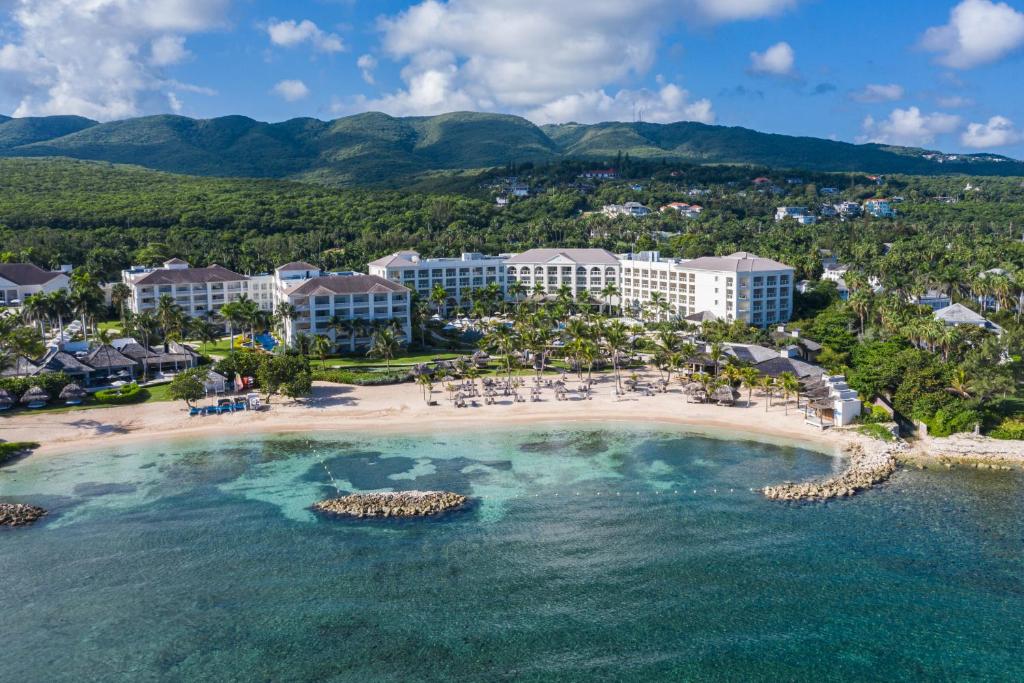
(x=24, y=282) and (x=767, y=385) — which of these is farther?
(x=24, y=282)

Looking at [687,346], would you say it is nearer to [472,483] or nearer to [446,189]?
[472,483]

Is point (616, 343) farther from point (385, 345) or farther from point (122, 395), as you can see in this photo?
point (122, 395)

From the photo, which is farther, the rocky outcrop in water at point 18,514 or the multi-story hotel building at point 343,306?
the multi-story hotel building at point 343,306

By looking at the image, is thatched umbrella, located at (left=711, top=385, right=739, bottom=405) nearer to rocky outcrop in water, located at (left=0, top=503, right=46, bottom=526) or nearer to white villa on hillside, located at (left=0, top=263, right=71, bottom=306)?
rocky outcrop in water, located at (left=0, top=503, right=46, bottom=526)

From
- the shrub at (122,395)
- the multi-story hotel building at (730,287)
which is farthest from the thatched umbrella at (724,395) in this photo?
the shrub at (122,395)

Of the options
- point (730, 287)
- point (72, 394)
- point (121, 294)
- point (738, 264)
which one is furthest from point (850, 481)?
point (121, 294)

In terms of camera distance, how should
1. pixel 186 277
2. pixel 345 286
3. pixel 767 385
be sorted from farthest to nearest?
pixel 186 277
pixel 345 286
pixel 767 385

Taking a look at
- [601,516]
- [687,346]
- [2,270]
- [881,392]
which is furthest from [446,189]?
[601,516]

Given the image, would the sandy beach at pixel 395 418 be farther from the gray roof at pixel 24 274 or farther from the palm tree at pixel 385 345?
the gray roof at pixel 24 274
